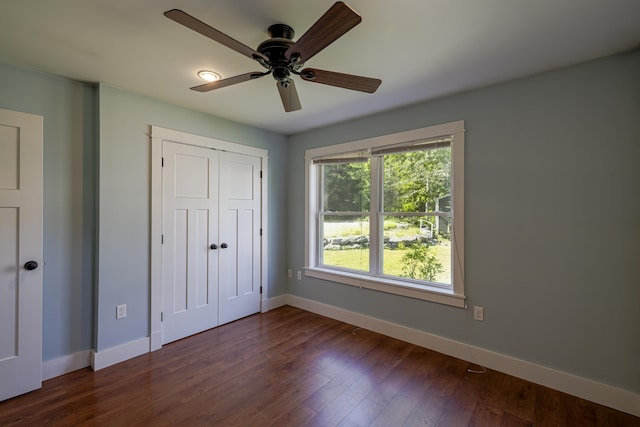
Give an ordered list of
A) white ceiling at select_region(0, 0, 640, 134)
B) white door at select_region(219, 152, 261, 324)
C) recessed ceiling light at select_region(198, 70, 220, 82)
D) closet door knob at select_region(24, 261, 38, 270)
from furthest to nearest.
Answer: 1. white door at select_region(219, 152, 261, 324)
2. recessed ceiling light at select_region(198, 70, 220, 82)
3. closet door knob at select_region(24, 261, 38, 270)
4. white ceiling at select_region(0, 0, 640, 134)

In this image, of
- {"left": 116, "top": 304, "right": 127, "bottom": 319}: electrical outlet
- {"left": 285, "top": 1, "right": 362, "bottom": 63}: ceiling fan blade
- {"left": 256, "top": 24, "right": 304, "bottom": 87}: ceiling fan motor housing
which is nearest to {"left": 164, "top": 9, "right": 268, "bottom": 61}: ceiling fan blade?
{"left": 256, "top": 24, "right": 304, "bottom": 87}: ceiling fan motor housing

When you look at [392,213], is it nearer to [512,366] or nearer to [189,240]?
[512,366]

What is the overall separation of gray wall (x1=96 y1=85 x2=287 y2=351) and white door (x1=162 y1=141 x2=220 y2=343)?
0.61 feet

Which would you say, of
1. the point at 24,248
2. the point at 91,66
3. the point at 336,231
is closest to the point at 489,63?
the point at 336,231

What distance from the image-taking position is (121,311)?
2574 millimetres

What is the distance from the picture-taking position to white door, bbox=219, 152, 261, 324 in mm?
3371

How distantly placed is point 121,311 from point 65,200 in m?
1.05

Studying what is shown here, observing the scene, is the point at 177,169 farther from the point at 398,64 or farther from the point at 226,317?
the point at 398,64

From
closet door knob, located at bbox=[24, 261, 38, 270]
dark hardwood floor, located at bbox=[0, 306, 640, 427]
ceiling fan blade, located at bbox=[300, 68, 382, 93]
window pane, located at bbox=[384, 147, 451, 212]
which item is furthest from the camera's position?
window pane, located at bbox=[384, 147, 451, 212]

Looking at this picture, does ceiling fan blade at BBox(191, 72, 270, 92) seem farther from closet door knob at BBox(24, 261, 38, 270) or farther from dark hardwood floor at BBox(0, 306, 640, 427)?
dark hardwood floor at BBox(0, 306, 640, 427)

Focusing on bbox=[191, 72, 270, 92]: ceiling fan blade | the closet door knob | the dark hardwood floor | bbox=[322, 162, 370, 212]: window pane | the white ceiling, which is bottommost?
the dark hardwood floor

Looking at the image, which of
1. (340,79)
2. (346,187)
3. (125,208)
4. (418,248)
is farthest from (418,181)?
(125,208)

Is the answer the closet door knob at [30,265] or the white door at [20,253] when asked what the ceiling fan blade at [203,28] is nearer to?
the white door at [20,253]

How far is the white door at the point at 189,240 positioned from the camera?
2889 millimetres
